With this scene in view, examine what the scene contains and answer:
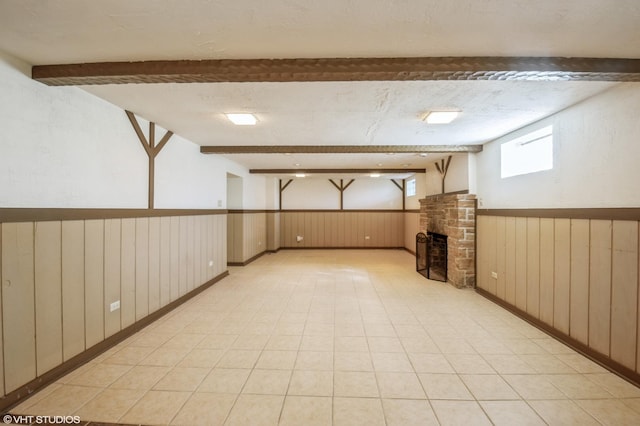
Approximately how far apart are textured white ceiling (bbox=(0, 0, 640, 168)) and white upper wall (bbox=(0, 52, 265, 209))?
0.69 ft

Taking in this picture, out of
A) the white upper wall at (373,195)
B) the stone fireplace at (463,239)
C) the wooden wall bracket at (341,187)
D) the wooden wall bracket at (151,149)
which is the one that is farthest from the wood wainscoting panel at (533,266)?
the wooden wall bracket at (341,187)

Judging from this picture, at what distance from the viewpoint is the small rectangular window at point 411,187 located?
9155 mm

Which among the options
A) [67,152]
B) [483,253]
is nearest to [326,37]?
[67,152]

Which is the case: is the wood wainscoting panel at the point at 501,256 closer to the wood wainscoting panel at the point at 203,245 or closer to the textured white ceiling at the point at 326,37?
the textured white ceiling at the point at 326,37

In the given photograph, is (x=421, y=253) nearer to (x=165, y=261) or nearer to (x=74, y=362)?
(x=165, y=261)

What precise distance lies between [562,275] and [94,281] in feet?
15.9

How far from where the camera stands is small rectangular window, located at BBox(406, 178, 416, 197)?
9155 millimetres

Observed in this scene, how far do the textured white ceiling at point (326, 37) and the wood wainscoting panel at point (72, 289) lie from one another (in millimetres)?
1380

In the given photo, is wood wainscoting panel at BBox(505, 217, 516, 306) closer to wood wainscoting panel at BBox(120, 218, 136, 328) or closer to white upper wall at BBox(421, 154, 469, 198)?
white upper wall at BBox(421, 154, 469, 198)

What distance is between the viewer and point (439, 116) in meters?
3.15

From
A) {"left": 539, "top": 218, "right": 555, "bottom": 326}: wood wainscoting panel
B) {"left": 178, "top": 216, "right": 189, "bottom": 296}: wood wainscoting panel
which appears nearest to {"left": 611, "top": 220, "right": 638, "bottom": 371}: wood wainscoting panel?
{"left": 539, "top": 218, "right": 555, "bottom": 326}: wood wainscoting panel

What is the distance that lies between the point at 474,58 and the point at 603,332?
2704mm

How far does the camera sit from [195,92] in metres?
2.65

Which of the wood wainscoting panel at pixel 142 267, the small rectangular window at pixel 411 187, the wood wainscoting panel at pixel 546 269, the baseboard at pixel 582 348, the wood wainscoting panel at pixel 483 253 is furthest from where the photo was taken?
Result: the small rectangular window at pixel 411 187
